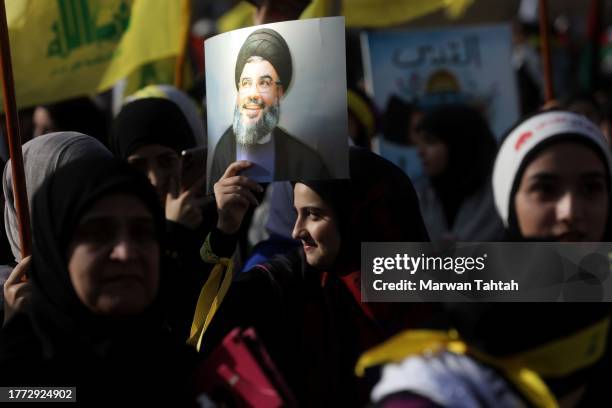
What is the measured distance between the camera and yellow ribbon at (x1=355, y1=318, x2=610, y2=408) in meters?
2.03

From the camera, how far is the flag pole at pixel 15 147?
3084mm

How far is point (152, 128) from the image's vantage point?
4270mm

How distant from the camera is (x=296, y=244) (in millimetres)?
3715

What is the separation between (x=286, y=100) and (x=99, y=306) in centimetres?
90

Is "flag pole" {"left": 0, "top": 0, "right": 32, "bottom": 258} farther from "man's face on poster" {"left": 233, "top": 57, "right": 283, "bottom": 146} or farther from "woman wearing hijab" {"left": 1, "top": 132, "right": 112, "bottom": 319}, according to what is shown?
"man's face on poster" {"left": 233, "top": 57, "right": 283, "bottom": 146}

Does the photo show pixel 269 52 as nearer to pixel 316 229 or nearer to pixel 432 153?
pixel 316 229

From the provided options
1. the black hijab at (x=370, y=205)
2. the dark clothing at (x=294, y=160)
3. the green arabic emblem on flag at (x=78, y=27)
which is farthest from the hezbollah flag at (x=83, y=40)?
the black hijab at (x=370, y=205)

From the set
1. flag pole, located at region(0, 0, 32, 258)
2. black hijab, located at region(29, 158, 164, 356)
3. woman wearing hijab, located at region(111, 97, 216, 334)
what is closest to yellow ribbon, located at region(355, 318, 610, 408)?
black hijab, located at region(29, 158, 164, 356)

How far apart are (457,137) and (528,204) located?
8.75ft

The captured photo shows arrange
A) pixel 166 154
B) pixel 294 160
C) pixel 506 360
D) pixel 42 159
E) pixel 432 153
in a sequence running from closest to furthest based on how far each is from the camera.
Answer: pixel 506 360, pixel 294 160, pixel 42 159, pixel 166 154, pixel 432 153

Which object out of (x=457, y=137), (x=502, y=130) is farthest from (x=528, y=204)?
(x=502, y=130)

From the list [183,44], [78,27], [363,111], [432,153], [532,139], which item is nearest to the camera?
[532,139]

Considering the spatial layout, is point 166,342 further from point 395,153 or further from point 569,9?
point 569,9

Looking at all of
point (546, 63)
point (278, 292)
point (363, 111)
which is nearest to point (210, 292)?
point (278, 292)
